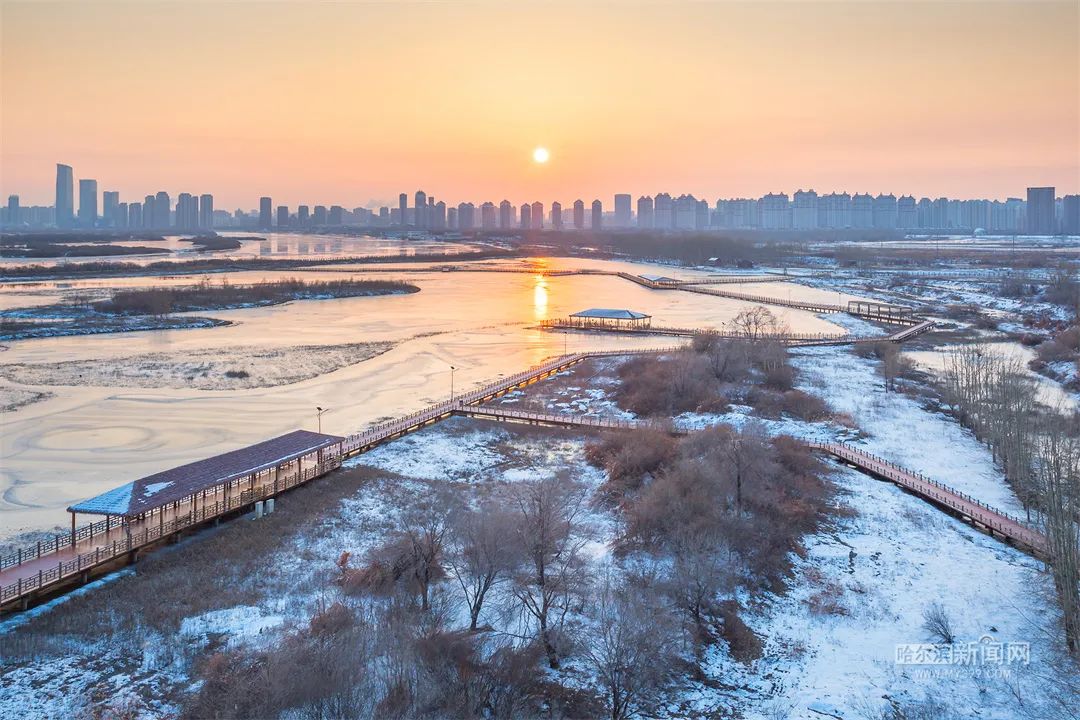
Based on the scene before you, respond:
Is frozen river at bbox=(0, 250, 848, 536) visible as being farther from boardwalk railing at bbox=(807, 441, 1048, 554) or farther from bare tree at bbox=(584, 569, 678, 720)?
boardwalk railing at bbox=(807, 441, 1048, 554)

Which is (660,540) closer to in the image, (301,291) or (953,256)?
(301,291)

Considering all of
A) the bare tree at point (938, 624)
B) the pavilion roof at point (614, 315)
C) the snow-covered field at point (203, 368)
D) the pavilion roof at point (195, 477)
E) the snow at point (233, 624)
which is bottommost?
the bare tree at point (938, 624)

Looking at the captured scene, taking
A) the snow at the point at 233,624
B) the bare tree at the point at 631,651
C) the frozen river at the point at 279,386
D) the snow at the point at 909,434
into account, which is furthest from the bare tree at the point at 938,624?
the frozen river at the point at 279,386

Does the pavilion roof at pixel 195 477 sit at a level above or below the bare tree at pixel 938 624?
above

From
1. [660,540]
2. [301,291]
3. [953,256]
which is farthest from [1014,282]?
[660,540]

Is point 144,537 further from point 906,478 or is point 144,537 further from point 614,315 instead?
point 614,315

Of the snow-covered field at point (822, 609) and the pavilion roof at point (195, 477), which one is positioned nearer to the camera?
the snow-covered field at point (822, 609)

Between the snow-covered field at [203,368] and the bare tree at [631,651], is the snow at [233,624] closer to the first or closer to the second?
the bare tree at [631,651]

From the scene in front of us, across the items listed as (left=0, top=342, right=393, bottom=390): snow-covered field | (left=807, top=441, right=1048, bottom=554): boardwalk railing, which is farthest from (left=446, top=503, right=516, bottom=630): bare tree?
(left=0, top=342, right=393, bottom=390): snow-covered field
